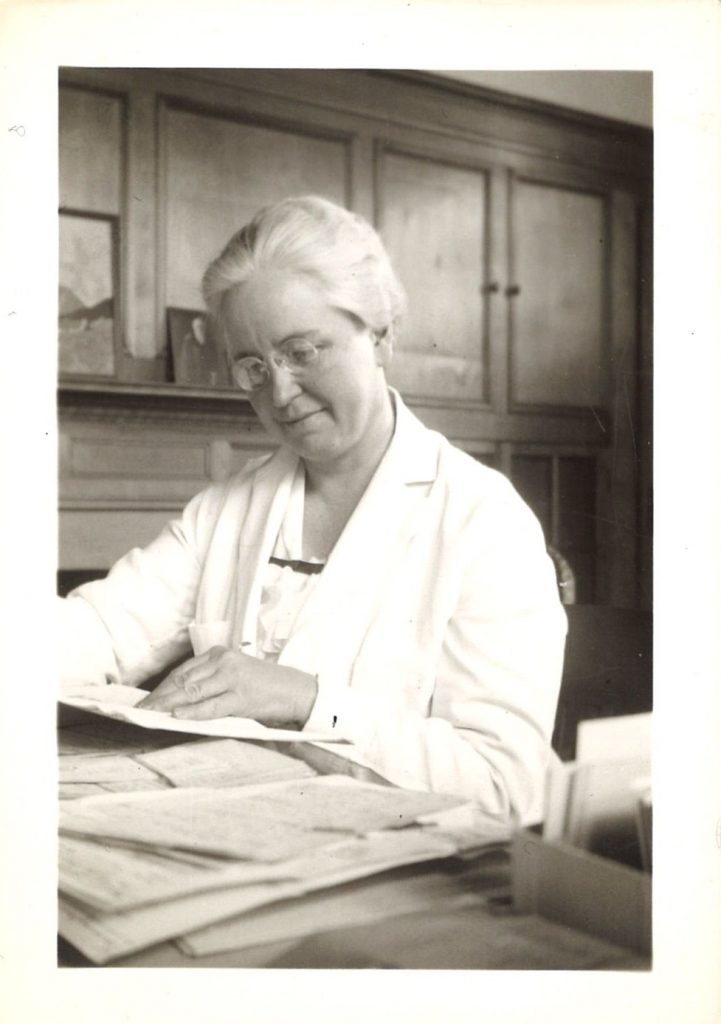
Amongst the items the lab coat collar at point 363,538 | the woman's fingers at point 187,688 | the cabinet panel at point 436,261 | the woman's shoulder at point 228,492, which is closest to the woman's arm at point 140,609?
the woman's shoulder at point 228,492

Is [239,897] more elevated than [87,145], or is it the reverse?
[87,145]

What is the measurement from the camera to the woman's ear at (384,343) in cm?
127

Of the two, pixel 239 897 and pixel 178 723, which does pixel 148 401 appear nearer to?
pixel 178 723

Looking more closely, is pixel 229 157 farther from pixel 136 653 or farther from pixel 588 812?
pixel 588 812

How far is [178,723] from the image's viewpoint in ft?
3.17

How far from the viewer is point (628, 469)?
1.07 metres

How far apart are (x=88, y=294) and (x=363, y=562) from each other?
0.82 m

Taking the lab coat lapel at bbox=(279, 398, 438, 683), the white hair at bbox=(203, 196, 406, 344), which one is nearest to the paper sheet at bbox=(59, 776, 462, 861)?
the lab coat lapel at bbox=(279, 398, 438, 683)

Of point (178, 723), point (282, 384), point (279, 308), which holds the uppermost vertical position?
point (279, 308)

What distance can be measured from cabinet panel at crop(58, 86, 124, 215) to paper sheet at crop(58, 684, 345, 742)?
63cm

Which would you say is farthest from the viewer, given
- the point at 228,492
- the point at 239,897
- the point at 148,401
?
the point at 148,401

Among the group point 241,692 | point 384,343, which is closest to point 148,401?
point 384,343
